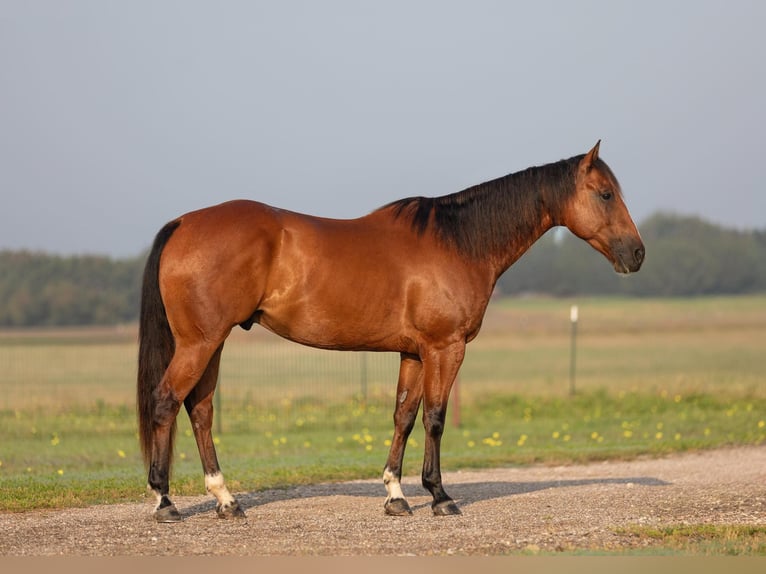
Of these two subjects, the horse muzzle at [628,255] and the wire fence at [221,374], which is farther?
the wire fence at [221,374]

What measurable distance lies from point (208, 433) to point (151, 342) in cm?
95

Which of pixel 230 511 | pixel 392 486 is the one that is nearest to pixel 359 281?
pixel 392 486

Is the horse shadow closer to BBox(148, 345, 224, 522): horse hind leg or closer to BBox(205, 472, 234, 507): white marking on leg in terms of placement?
BBox(205, 472, 234, 507): white marking on leg

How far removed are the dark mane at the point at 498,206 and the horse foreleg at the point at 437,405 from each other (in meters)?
1.02

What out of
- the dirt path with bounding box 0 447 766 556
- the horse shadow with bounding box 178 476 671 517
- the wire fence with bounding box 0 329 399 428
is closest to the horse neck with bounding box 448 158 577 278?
the dirt path with bounding box 0 447 766 556

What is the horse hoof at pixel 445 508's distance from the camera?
338 inches

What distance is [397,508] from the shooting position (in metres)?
8.59

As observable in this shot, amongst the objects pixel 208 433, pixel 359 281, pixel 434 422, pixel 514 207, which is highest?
pixel 514 207

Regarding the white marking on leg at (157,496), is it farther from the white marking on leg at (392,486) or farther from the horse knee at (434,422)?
the horse knee at (434,422)

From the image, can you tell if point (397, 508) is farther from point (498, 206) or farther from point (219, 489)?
point (498, 206)

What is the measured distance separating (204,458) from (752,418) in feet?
40.6

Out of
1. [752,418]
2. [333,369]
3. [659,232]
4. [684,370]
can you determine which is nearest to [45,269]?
[333,369]

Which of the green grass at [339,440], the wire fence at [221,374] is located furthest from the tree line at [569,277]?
the green grass at [339,440]

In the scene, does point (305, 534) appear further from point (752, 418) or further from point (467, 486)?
point (752, 418)
